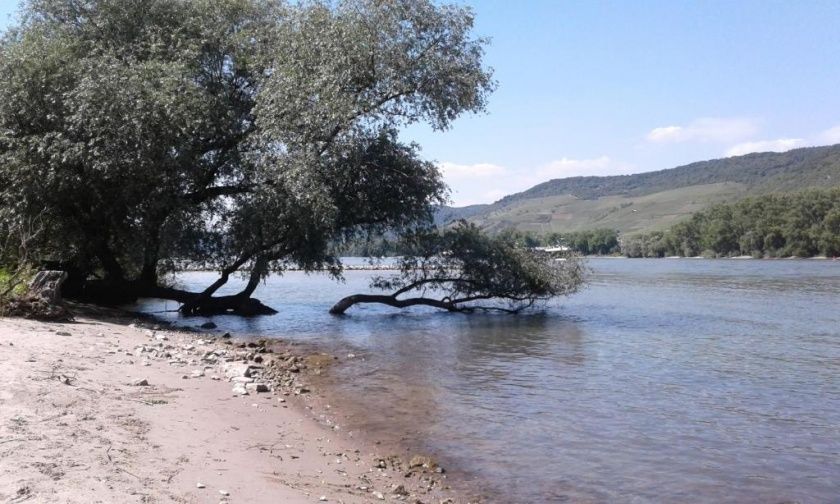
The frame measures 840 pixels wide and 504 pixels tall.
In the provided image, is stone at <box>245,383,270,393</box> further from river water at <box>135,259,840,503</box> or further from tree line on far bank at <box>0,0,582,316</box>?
tree line on far bank at <box>0,0,582,316</box>

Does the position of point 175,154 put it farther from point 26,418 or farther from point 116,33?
point 26,418

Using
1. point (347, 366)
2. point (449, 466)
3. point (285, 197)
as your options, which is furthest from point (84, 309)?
point (449, 466)

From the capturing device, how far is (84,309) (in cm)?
2422

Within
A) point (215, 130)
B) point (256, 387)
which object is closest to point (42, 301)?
point (256, 387)

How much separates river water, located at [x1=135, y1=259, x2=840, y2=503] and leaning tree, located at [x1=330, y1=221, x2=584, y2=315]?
4.36 m

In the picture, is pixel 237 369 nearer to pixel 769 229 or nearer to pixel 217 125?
pixel 217 125

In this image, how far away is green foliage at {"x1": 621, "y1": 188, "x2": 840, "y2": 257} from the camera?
13812 cm

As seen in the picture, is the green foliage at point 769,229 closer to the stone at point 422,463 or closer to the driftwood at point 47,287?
the driftwood at point 47,287

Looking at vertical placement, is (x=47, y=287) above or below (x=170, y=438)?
above

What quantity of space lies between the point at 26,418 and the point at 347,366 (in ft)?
33.5

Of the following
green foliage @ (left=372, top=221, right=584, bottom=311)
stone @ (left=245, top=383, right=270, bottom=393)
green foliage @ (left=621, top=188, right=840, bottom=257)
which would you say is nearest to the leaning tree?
green foliage @ (left=372, top=221, right=584, bottom=311)

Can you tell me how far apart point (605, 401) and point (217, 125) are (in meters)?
19.7

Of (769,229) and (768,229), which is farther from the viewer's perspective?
(768,229)

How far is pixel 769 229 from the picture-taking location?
145875 mm
